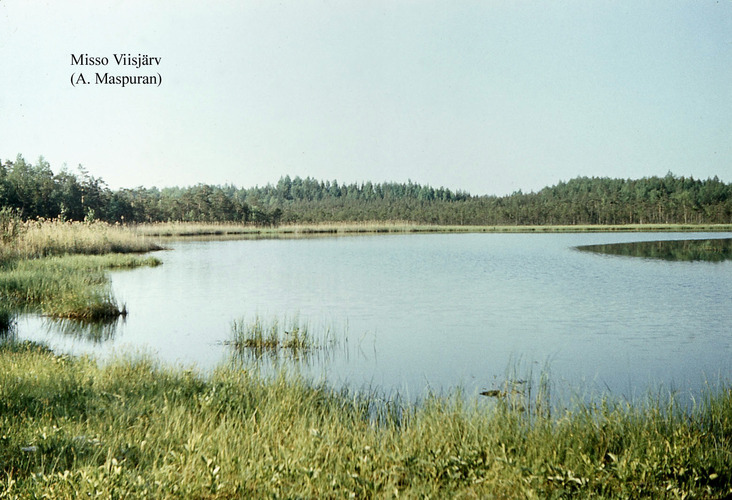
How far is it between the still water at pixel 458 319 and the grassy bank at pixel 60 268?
2.50 ft

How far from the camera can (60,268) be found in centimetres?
1755

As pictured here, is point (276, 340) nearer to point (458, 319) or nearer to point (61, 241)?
point (458, 319)

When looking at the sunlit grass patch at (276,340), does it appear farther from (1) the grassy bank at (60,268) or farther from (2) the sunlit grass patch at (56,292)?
(1) the grassy bank at (60,268)

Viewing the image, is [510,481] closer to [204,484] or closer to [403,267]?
[204,484]

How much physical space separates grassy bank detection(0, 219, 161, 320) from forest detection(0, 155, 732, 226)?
10.5 meters

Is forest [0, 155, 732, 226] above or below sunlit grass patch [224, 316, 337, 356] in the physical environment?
above

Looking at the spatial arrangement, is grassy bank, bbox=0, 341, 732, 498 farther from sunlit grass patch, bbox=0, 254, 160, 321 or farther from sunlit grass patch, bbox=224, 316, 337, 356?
sunlit grass patch, bbox=0, 254, 160, 321

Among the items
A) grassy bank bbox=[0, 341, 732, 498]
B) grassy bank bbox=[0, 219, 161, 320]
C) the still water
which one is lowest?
the still water

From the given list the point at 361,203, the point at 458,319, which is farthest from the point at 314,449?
the point at 361,203

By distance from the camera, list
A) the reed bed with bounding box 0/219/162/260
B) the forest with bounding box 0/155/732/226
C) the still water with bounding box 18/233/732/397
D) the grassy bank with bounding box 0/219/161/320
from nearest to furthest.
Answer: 1. the still water with bounding box 18/233/732/397
2. the grassy bank with bounding box 0/219/161/320
3. the reed bed with bounding box 0/219/162/260
4. the forest with bounding box 0/155/732/226

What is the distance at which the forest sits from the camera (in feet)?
164

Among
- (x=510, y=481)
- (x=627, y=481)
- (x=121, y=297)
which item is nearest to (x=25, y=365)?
(x=510, y=481)

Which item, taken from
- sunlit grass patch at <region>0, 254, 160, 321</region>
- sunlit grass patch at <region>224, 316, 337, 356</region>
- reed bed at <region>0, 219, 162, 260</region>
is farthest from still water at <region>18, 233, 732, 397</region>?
reed bed at <region>0, 219, 162, 260</region>

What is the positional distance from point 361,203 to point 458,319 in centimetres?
12251
